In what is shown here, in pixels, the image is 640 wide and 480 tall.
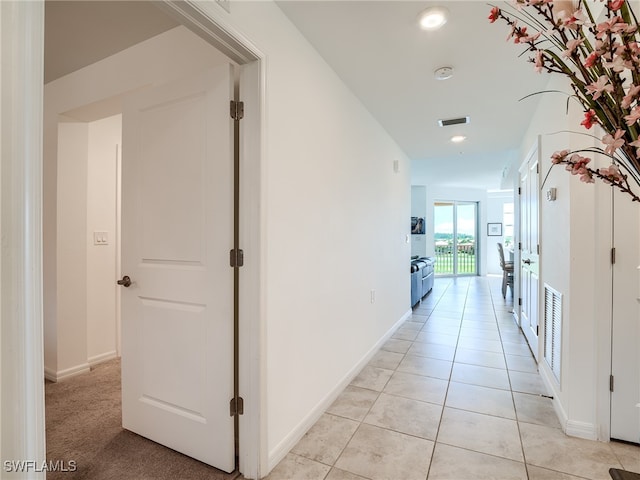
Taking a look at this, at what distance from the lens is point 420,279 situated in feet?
18.9

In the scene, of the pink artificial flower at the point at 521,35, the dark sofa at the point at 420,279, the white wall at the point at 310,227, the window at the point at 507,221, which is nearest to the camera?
the pink artificial flower at the point at 521,35

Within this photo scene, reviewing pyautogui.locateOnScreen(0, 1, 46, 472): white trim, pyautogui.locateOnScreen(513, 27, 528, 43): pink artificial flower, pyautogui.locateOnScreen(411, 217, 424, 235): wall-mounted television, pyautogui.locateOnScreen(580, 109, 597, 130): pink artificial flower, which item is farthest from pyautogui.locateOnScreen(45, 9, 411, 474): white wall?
pyautogui.locateOnScreen(411, 217, 424, 235): wall-mounted television

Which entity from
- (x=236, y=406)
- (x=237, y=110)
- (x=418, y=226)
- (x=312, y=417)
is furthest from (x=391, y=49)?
(x=418, y=226)

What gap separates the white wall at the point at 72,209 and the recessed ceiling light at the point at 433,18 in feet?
6.11

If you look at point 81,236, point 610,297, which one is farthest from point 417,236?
point 81,236

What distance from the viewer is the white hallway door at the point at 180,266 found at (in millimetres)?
1623

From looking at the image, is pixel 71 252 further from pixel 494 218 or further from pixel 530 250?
pixel 494 218

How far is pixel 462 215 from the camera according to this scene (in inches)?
381

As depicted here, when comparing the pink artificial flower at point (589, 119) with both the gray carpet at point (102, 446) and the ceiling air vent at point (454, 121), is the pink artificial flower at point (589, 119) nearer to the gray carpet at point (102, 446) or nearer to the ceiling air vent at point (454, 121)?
the gray carpet at point (102, 446)

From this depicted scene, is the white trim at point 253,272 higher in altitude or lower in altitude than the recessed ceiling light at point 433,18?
lower

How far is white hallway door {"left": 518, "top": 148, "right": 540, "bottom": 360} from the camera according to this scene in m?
3.10

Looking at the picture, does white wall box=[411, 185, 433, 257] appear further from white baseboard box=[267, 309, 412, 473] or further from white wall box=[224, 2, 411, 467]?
white baseboard box=[267, 309, 412, 473]

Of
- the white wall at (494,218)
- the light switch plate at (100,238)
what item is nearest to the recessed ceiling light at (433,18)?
the light switch plate at (100,238)

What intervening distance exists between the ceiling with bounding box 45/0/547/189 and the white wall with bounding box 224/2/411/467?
0.17 meters
